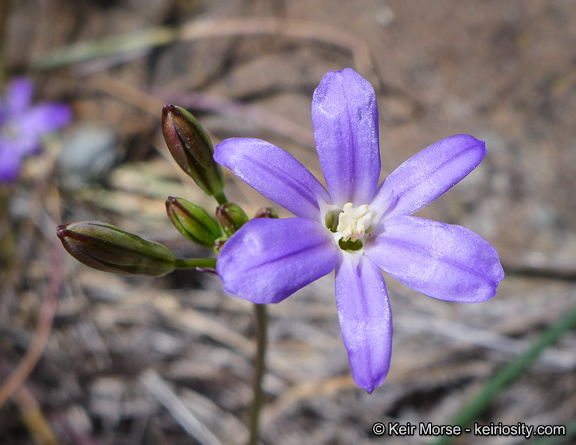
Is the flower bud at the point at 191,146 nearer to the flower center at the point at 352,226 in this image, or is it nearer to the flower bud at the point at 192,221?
the flower bud at the point at 192,221

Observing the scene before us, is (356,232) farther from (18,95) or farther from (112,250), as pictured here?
(18,95)

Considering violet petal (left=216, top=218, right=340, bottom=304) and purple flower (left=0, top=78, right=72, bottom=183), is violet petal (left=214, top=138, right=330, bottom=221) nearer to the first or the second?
violet petal (left=216, top=218, right=340, bottom=304)

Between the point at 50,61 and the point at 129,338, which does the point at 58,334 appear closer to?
the point at 129,338

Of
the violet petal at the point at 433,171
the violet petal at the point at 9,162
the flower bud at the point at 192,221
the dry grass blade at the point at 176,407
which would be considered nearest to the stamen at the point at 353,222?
the violet petal at the point at 433,171

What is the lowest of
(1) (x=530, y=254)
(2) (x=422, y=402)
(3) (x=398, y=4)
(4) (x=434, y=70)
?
(2) (x=422, y=402)

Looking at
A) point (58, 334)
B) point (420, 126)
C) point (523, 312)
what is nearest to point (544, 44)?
point (420, 126)

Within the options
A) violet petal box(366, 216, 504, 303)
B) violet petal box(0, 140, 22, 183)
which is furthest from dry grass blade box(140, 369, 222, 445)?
violet petal box(366, 216, 504, 303)
